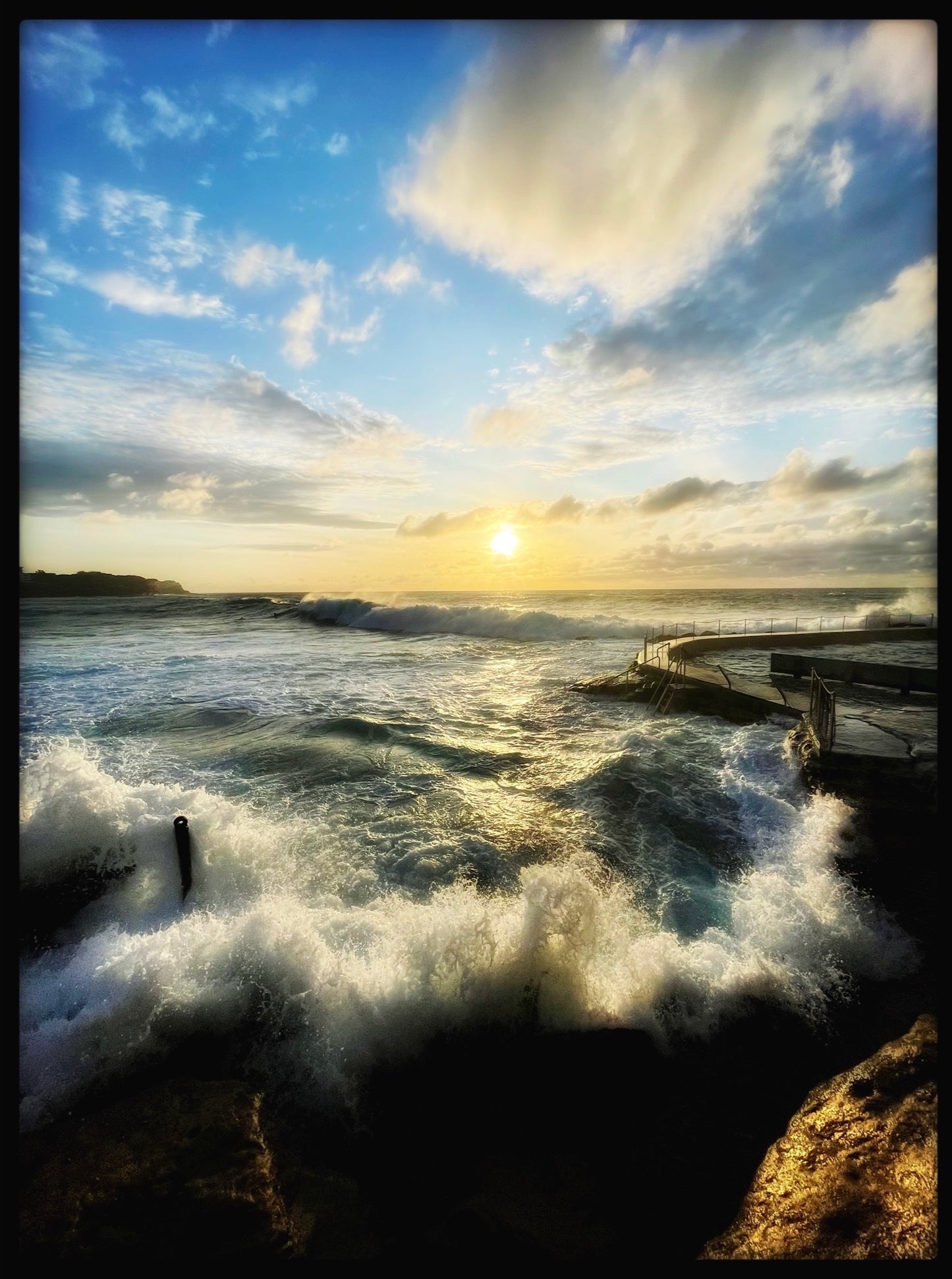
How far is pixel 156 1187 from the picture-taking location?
8.50 ft

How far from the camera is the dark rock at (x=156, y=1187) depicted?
238cm

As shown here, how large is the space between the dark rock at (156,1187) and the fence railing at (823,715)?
9.06m

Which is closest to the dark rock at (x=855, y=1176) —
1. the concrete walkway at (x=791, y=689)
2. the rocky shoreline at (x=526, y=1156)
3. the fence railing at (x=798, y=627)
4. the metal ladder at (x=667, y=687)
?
the rocky shoreline at (x=526, y=1156)

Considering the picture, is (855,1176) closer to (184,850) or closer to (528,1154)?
(528,1154)

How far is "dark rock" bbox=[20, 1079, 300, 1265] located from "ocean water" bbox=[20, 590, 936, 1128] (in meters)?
0.61

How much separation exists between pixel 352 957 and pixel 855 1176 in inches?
155

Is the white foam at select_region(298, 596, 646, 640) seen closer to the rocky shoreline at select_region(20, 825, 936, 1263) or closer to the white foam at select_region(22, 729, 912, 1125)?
the white foam at select_region(22, 729, 912, 1125)

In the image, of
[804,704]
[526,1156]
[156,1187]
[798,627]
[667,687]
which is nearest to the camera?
[156,1187]

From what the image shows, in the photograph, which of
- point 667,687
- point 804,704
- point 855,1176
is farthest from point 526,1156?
point 667,687

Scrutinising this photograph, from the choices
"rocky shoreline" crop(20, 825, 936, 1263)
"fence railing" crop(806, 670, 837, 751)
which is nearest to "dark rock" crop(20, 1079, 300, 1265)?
"rocky shoreline" crop(20, 825, 936, 1263)

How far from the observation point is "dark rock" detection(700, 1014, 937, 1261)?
215 cm
